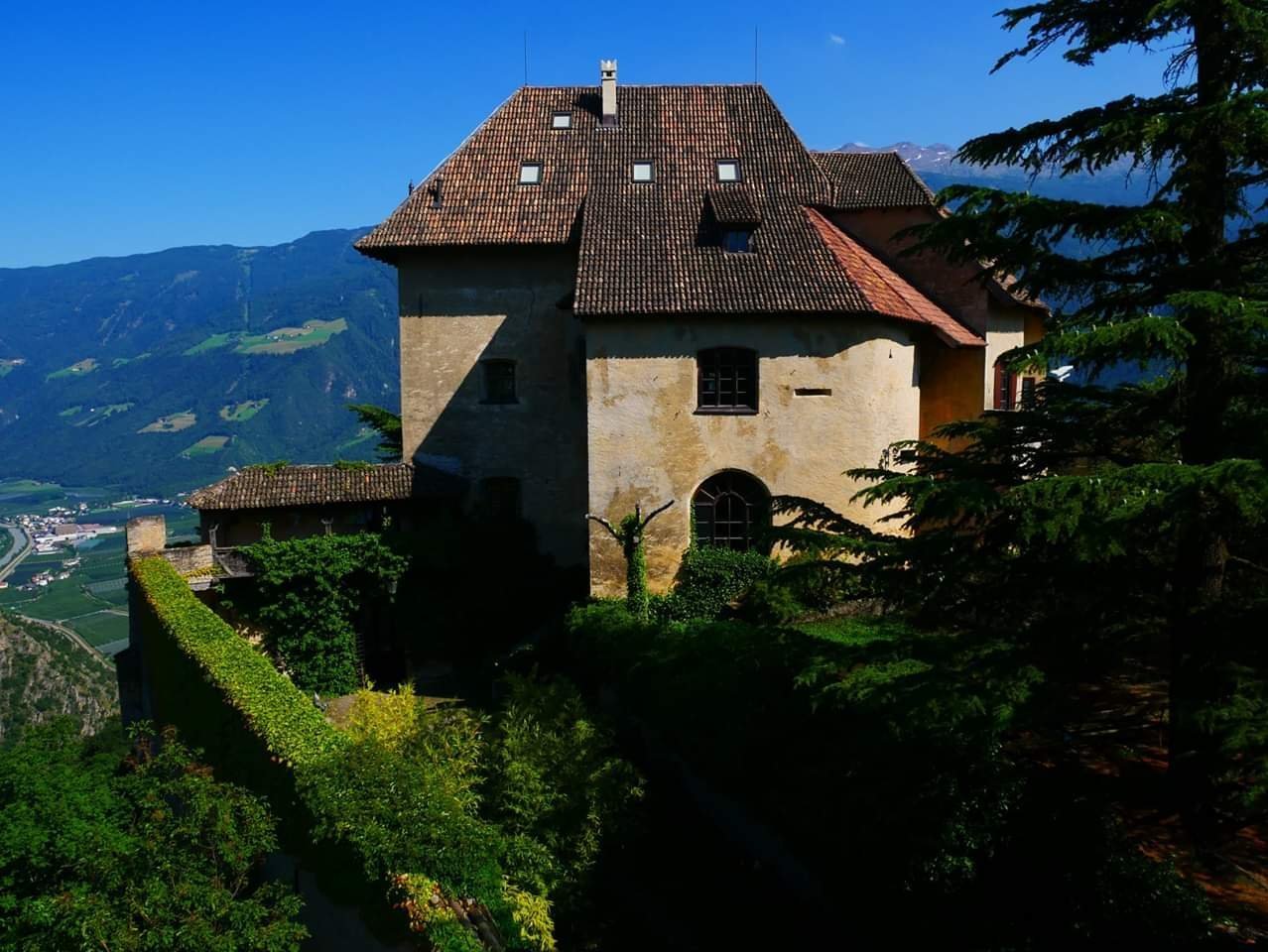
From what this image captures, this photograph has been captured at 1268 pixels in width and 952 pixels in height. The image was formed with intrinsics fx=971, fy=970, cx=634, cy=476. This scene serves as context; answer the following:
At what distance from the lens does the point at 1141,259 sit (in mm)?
10188

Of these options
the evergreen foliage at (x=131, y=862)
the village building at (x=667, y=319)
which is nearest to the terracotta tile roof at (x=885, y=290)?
the village building at (x=667, y=319)

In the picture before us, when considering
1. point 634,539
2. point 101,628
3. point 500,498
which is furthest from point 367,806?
point 101,628

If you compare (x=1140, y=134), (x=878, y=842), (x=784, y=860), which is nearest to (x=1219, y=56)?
(x=1140, y=134)

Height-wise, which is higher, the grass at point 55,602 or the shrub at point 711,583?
the shrub at point 711,583

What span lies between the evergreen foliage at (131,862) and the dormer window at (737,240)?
55.8ft

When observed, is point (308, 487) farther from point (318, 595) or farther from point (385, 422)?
point (385, 422)

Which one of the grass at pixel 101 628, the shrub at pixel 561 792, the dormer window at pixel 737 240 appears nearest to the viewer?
the shrub at pixel 561 792

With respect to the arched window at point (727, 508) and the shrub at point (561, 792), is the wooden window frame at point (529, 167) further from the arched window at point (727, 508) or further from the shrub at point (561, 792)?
the shrub at point (561, 792)

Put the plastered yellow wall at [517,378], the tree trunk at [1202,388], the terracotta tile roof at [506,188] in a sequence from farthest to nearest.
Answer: the plastered yellow wall at [517,378] < the terracotta tile roof at [506,188] < the tree trunk at [1202,388]

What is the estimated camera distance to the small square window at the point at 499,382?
28.2m

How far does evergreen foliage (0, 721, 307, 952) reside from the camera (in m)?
11.3

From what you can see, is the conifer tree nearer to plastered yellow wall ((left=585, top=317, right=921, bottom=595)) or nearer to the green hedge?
the green hedge

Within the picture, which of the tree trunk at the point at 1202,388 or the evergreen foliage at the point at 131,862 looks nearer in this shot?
the tree trunk at the point at 1202,388

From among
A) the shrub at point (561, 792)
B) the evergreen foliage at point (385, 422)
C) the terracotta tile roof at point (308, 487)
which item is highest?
the evergreen foliage at point (385, 422)
